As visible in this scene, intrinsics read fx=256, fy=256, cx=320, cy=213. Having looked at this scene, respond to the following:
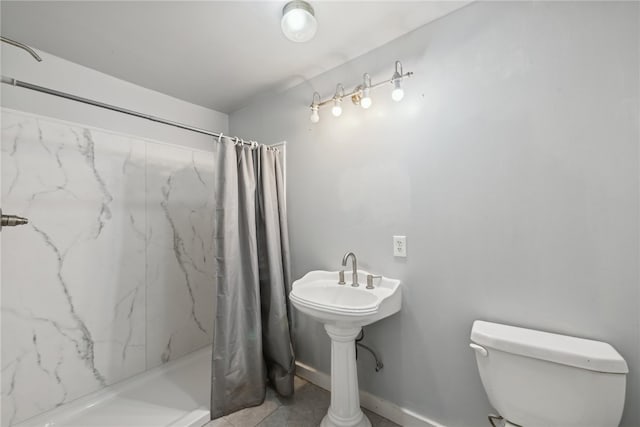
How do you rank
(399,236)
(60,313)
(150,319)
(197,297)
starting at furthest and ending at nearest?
(197,297) → (150,319) → (60,313) → (399,236)

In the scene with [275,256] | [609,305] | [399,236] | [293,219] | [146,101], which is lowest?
[609,305]

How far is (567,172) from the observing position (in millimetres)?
1062

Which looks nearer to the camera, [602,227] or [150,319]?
[602,227]

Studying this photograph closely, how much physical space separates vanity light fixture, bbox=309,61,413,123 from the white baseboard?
1.76 metres

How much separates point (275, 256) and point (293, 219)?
369 mm

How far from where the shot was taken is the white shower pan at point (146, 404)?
1515 millimetres

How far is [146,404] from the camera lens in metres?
1.68

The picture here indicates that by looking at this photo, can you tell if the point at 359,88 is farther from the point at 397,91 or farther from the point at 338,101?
the point at 397,91

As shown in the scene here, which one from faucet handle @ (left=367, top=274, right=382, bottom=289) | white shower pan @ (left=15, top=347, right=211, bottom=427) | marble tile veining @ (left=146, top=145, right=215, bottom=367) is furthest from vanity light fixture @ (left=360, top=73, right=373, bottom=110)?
white shower pan @ (left=15, top=347, right=211, bottom=427)

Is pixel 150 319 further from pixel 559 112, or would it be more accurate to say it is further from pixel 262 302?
pixel 559 112

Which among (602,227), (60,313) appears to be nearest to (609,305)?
(602,227)

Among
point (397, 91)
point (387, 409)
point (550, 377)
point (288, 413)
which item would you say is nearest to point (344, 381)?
point (387, 409)

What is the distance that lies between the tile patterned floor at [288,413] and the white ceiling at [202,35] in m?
2.27

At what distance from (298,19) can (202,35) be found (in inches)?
25.3
